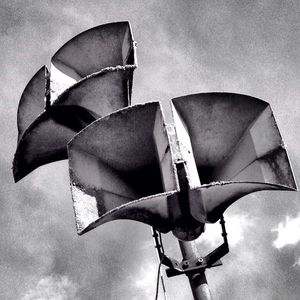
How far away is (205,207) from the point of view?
313 centimetres

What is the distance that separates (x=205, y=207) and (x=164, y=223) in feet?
1.29

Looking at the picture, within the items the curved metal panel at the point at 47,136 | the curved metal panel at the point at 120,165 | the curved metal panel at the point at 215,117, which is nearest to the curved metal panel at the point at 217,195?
the curved metal panel at the point at 120,165

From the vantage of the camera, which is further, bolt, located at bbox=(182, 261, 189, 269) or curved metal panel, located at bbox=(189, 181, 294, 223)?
bolt, located at bbox=(182, 261, 189, 269)

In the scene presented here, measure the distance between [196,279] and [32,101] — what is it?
3.43m

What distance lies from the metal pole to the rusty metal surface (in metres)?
2.86

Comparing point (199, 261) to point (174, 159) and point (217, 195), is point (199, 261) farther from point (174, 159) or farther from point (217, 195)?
point (174, 159)

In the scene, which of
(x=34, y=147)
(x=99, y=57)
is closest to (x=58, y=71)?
(x=99, y=57)

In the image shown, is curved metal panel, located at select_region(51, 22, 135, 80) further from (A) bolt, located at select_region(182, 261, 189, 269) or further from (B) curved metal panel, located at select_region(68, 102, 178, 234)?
(A) bolt, located at select_region(182, 261, 189, 269)

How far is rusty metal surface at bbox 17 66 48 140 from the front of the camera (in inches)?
213

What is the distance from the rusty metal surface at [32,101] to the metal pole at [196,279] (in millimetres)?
2856

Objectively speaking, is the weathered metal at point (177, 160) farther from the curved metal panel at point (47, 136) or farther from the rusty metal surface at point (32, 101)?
the rusty metal surface at point (32, 101)

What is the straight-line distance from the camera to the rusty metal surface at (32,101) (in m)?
5.40

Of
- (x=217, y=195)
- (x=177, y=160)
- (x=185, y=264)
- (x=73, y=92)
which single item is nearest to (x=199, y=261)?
(x=185, y=264)

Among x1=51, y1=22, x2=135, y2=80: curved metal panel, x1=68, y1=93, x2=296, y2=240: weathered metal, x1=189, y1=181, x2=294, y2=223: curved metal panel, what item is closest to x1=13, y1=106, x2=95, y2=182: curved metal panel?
x1=51, y1=22, x2=135, y2=80: curved metal panel
